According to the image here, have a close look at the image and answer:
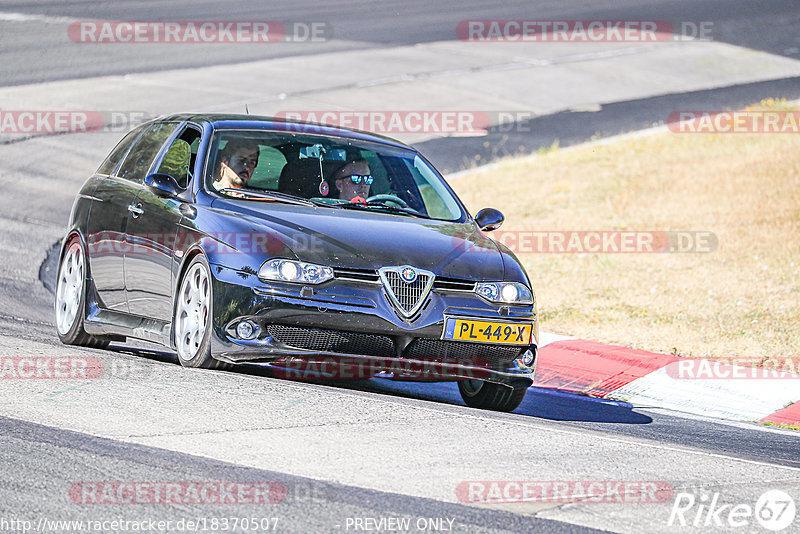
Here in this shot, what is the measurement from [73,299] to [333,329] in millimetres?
2808

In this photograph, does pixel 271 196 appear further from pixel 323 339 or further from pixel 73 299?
pixel 73 299

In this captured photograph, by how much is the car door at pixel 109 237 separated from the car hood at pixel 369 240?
44.3 inches

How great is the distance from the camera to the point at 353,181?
340 inches

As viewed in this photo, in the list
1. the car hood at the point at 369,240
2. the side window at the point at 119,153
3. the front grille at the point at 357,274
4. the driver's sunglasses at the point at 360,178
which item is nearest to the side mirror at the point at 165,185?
the car hood at the point at 369,240

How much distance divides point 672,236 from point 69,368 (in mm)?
9381

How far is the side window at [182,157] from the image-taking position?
340 inches

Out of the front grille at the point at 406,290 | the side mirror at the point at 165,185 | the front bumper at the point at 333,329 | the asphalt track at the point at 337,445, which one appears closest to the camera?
the asphalt track at the point at 337,445

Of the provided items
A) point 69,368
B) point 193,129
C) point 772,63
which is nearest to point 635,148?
point 772,63

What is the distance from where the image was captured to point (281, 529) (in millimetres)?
4688

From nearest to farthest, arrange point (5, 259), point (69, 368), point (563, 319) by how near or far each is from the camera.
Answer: point (69, 368)
point (563, 319)
point (5, 259)

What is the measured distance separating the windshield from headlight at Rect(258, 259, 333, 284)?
934 mm

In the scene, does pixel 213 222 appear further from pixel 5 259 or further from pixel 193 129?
pixel 5 259

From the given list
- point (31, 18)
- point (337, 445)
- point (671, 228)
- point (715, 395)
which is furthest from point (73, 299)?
point (31, 18)

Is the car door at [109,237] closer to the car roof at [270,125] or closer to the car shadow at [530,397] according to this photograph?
the car shadow at [530,397]
